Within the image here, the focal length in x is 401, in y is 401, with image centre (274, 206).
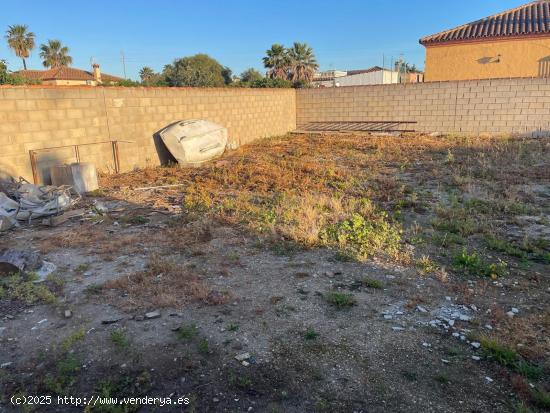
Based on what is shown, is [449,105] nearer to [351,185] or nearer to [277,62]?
[351,185]

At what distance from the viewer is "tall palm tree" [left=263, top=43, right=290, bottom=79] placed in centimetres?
3238

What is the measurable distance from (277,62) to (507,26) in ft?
61.4

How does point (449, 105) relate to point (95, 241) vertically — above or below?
above

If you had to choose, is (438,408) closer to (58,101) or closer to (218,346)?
(218,346)

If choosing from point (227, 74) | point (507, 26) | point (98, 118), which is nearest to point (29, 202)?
point (98, 118)

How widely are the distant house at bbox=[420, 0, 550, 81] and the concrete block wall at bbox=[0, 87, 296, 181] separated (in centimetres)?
1012

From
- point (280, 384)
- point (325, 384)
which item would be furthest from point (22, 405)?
point (325, 384)

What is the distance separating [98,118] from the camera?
9359 millimetres

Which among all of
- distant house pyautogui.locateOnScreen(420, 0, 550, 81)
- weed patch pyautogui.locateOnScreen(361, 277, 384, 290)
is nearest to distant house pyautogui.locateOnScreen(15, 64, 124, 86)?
distant house pyautogui.locateOnScreen(420, 0, 550, 81)

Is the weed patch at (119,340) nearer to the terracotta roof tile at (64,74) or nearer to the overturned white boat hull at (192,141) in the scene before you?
the overturned white boat hull at (192,141)

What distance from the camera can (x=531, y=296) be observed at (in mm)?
3848

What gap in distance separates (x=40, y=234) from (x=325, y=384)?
4.99 metres

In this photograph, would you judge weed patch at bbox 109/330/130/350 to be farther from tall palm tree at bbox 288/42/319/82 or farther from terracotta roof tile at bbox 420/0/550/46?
tall palm tree at bbox 288/42/319/82

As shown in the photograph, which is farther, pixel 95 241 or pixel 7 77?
pixel 7 77
